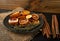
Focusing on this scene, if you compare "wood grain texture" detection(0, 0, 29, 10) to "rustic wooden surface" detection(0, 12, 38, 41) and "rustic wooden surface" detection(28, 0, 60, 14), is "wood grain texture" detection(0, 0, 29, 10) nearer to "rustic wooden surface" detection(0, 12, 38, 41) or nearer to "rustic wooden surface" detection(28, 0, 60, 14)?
"rustic wooden surface" detection(28, 0, 60, 14)

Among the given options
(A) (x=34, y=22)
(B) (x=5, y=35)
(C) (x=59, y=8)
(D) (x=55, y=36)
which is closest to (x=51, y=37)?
(D) (x=55, y=36)

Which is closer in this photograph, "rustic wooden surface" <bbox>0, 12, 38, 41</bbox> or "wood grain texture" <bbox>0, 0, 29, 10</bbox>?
"rustic wooden surface" <bbox>0, 12, 38, 41</bbox>

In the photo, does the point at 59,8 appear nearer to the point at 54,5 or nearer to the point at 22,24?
the point at 54,5

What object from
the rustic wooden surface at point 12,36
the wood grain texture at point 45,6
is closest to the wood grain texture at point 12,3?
the wood grain texture at point 45,6

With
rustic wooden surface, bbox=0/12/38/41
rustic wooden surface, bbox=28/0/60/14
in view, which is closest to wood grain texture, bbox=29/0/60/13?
rustic wooden surface, bbox=28/0/60/14

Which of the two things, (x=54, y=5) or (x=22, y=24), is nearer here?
(x=22, y=24)

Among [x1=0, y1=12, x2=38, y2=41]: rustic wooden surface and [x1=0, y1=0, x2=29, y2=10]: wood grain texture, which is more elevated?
[x1=0, y1=0, x2=29, y2=10]: wood grain texture

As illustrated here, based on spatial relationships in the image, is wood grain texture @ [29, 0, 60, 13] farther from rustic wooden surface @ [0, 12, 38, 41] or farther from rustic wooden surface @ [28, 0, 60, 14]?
rustic wooden surface @ [0, 12, 38, 41]

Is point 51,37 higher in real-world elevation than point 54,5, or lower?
lower

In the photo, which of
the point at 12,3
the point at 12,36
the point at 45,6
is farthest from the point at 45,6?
the point at 12,36

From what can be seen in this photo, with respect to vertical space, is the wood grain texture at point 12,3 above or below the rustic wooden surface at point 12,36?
above

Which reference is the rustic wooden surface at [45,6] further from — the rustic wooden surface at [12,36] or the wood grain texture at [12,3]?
the rustic wooden surface at [12,36]
